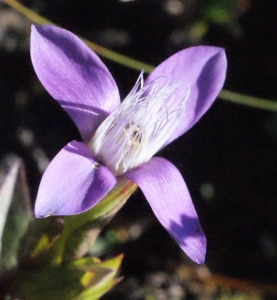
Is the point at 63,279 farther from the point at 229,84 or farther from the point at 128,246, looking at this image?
the point at 229,84

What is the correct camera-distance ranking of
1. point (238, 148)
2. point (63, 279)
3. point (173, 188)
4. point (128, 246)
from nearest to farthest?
point (173, 188) < point (63, 279) < point (128, 246) < point (238, 148)

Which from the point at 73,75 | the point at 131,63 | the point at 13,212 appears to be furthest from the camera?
the point at 131,63

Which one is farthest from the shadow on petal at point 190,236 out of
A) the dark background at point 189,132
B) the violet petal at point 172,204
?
the dark background at point 189,132

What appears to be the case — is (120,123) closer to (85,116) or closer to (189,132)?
(85,116)

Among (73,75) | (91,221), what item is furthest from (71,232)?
(73,75)

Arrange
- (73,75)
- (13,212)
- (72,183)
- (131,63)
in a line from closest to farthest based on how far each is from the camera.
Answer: (72,183) < (73,75) < (13,212) < (131,63)

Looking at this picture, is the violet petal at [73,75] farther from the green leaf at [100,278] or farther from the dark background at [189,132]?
the dark background at [189,132]

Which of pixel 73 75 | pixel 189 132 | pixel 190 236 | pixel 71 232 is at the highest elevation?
pixel 73 75

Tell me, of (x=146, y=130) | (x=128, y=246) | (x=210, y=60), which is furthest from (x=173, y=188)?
(x=128, y=246)
